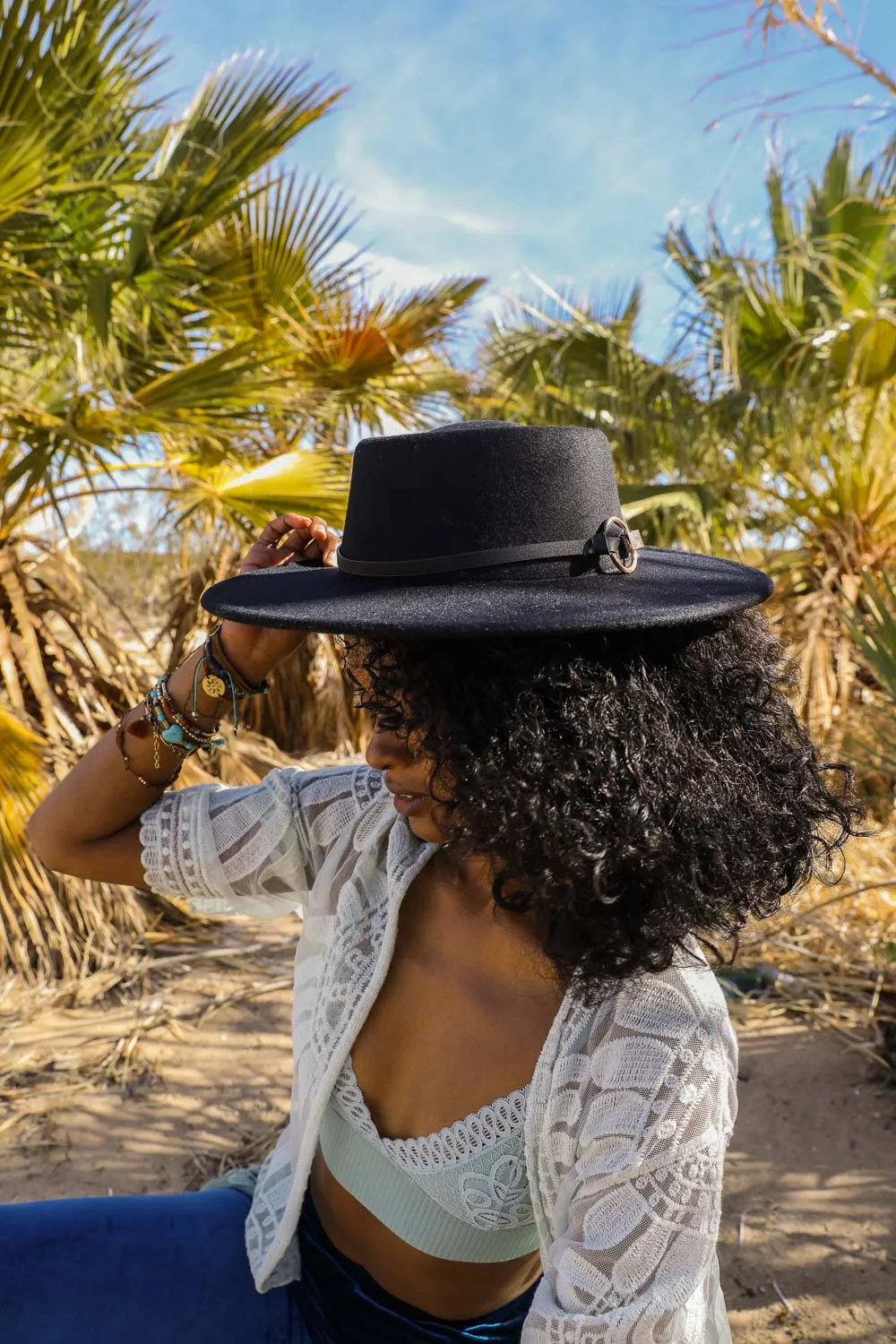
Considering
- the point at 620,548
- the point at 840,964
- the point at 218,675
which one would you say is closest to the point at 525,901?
the point at 620,548

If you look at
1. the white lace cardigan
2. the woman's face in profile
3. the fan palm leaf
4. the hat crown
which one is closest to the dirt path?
the white lace cardigan

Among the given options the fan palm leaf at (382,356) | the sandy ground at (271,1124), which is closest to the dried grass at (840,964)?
the sandy ground at (271,1124)

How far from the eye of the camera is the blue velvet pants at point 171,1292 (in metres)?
1.14

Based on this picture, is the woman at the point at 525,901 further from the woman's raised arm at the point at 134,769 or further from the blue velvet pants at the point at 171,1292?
the woman's raised arm at the point at 134,769

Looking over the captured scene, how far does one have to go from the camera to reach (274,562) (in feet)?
4.42

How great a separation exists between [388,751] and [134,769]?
439 millimetres

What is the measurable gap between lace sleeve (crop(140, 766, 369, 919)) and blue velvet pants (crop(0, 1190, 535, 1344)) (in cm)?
40

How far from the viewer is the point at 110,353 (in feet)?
10.3

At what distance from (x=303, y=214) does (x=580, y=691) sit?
4495mm

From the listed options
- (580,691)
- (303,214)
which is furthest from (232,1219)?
(303,214)

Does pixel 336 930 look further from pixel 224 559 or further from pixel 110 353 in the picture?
pixel 224 559

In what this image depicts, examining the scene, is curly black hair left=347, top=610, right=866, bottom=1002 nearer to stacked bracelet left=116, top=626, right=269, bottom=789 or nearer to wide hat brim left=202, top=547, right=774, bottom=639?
wide hat brim left=202, top=547, right=774, bottom=639

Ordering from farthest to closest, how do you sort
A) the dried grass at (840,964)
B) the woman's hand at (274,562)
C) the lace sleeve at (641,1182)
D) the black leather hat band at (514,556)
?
the dried grass at (840,964) → the woman's hand at (274,562) → the black leather hat band at (514,556) → the lace sleeve at (641,1182)

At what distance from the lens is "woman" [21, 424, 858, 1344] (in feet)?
2.95
